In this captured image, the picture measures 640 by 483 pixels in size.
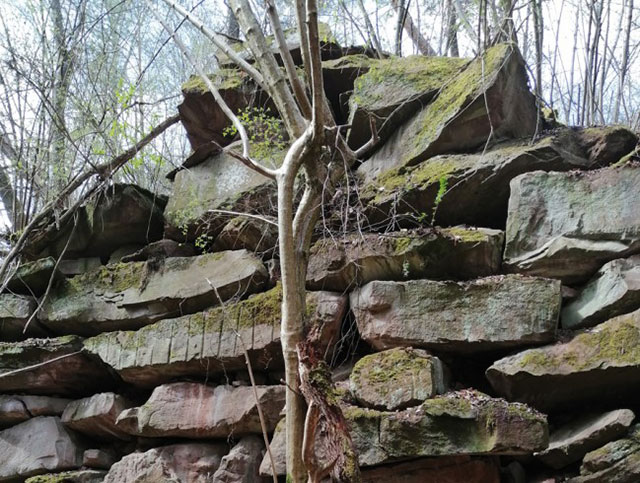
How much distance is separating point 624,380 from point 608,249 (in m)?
0.90

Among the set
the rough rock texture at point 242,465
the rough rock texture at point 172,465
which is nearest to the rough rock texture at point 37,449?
the rough rock texture at point 172,465

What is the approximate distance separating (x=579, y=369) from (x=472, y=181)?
5.20 ft

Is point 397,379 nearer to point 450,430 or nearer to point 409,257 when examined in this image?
point 450,430

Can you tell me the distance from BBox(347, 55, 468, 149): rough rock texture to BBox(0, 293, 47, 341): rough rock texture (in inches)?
132

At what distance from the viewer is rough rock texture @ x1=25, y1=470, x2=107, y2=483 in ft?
15.0

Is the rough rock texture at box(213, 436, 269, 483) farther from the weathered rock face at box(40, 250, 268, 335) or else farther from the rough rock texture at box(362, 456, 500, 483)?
the weathered rock face at box(40, 250, 268, 335)

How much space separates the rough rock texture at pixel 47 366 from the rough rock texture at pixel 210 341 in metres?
0.19

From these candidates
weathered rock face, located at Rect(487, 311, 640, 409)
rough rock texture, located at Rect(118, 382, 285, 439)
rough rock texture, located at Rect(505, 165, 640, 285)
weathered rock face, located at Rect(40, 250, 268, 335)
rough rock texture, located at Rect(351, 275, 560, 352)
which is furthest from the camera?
weathered rock face, located at Rect(40, 250, 268, 335)

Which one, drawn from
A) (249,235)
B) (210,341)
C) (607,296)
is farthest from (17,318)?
(607,296)

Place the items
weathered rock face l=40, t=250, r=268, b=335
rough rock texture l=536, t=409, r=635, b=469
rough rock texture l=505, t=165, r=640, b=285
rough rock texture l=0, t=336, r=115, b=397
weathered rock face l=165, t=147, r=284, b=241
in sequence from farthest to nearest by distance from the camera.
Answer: weathered rock face l=165, t=147, r=284, b=241 < rough rock texture l=0, t=336, r=115, b=397 < weathered rock face l=40, t=250, r=268, b=335 < rough rock texture l=505, t=165, r=640, b=285 < rough rock texture l=536, t=409, r=635, b=469

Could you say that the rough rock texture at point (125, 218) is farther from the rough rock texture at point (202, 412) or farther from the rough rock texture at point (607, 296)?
the rough rock texture at point (607, 296)

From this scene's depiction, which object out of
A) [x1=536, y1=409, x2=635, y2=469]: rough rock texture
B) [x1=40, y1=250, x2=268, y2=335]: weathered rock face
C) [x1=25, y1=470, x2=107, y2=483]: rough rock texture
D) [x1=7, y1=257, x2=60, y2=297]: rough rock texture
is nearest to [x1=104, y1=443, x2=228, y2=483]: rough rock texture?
[x1=25, y1=470, x2=107, y2=483]: rough rock texture

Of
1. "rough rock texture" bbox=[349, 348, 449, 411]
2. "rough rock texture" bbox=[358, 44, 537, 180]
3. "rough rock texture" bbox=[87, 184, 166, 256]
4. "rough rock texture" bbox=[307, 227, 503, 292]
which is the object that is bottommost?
"rough rock texture" bbox=[349, 348, 449, 411]

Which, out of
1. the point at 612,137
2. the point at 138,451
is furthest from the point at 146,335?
the point at 612,137
